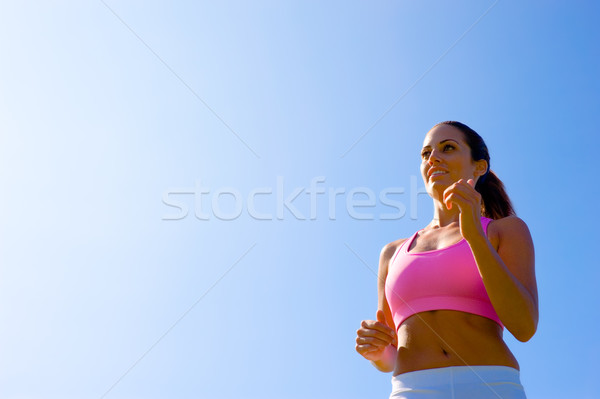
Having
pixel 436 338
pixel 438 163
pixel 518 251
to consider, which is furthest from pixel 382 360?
pixel 438 163

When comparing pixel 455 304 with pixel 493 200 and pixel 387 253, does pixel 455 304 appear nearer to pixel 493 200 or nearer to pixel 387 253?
pixel 387 253

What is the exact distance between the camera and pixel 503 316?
317cm

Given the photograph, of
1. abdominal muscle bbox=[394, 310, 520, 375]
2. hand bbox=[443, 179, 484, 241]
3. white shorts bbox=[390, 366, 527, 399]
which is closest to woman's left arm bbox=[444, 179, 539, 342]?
hand bbox=[443, 179, 484, 241]

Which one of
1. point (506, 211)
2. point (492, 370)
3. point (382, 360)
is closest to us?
point (492, 370)

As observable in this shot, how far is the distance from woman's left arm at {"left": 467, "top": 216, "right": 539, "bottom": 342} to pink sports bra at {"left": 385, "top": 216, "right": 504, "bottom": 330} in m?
0.17

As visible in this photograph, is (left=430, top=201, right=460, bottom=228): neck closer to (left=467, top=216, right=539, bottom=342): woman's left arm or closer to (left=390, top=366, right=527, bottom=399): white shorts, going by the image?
(left=467, top=216, right=539, bottom=342): woman's left arm

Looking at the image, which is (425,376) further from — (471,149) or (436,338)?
(471,149)

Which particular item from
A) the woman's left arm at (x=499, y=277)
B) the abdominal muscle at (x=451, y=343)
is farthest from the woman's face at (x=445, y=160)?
the abdominal muscle at (x=451, y=343)

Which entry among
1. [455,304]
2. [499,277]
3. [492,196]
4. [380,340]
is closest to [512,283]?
[499,277]

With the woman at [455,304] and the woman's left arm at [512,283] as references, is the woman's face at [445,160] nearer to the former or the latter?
the woman at [455,304]

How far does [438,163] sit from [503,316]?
1113 millimetres

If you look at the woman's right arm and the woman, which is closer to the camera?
the woman

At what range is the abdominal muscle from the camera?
10.5 feet

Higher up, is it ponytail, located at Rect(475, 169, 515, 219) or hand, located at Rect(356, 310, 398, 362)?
ponytail, located at Rect(475, 169, 515, 219)
